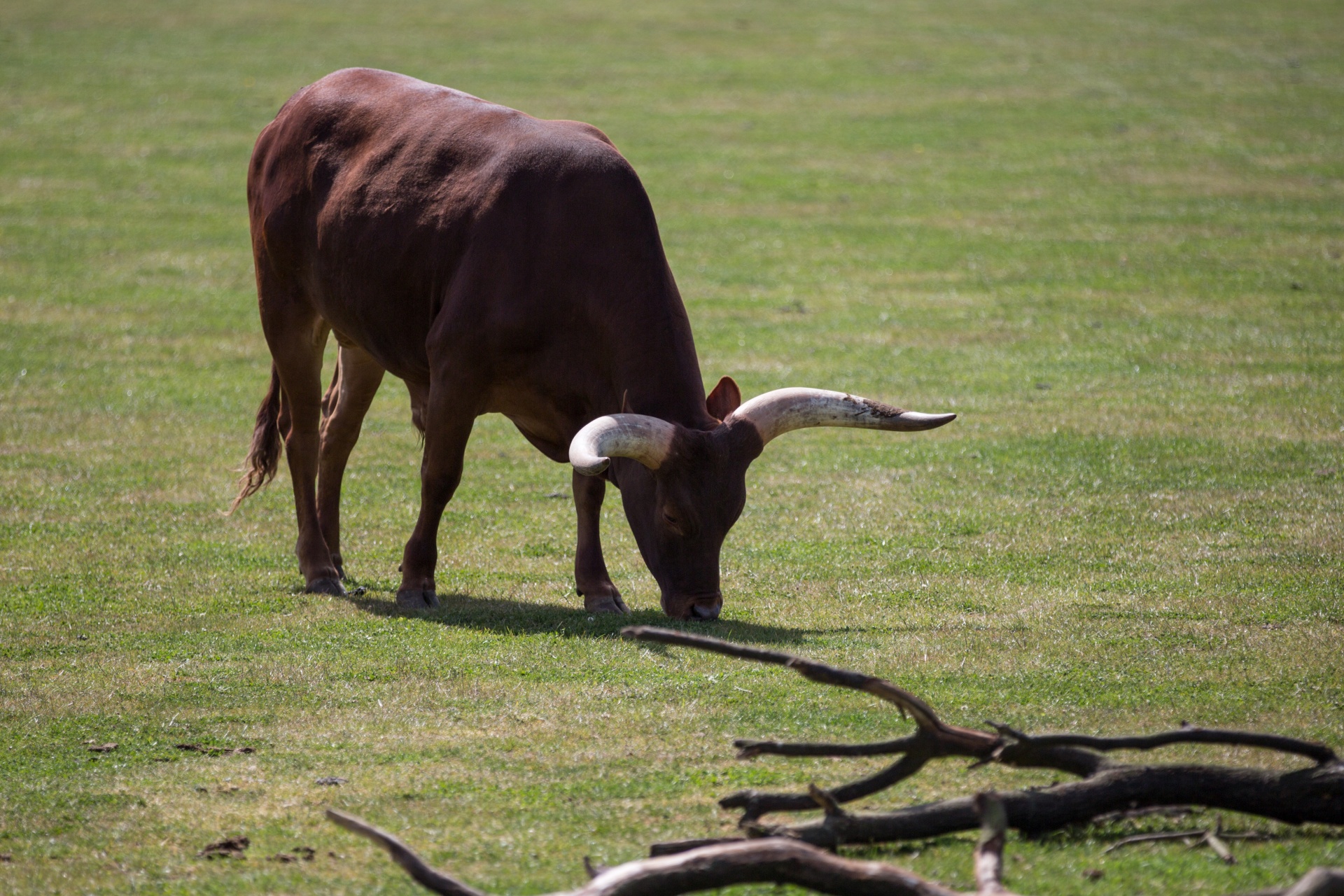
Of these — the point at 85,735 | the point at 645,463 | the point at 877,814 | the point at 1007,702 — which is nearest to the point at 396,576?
the point at 645,463

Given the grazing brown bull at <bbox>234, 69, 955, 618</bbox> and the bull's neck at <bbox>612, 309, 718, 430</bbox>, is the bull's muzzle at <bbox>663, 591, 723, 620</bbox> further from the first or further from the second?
the bull's neck at <bbox>612, 309, 718, 430</bbox>

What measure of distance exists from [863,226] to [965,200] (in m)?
1.95

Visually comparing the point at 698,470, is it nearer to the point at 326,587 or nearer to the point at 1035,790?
the point at 326,587

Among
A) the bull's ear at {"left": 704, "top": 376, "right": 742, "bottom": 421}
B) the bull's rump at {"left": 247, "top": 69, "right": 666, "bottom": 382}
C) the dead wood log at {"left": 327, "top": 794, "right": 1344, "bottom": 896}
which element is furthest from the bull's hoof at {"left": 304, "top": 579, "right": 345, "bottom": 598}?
the dead wood log at {"left": 327, "top": 794, "right": 1344, "bottom": 896}

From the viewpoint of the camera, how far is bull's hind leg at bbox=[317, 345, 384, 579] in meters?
9.63

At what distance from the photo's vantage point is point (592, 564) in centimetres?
812

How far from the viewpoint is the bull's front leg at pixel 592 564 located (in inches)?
318

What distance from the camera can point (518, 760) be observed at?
5.76 m

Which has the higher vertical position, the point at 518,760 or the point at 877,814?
the point at 877,814

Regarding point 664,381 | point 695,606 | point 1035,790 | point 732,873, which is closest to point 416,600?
point 695,606

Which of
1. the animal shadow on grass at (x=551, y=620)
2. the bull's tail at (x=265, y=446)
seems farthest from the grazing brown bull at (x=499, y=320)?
the bull's tail at (x=265, y=446)

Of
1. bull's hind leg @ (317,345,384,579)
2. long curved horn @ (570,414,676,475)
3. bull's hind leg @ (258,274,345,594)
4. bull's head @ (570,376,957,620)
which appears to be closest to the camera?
long curved horn @ (570,414,676,475)

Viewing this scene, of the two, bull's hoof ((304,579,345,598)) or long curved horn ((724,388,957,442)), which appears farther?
bull's hoof ((304,579,345,598))

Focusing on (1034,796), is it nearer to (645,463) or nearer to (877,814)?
(877,814)
